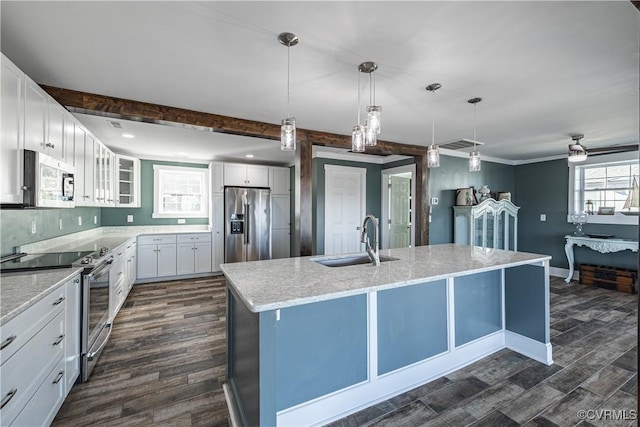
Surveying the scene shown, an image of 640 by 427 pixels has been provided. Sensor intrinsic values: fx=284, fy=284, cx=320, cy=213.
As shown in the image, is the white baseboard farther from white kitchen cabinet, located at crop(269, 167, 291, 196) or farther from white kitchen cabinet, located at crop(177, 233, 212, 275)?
white kitchen cabinet, located at crop(177, 233, 212, 275)

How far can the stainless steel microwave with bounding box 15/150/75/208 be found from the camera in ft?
5.95

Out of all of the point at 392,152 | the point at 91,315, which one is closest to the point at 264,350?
the point at 91,315

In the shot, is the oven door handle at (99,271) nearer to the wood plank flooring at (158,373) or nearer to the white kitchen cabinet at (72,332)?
the white kitchen cabinet at (72,332)

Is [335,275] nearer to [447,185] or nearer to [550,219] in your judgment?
[447,185]

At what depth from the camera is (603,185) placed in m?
4.95

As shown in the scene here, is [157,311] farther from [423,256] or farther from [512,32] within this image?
[512,32]

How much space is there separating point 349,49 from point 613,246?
5.39 m

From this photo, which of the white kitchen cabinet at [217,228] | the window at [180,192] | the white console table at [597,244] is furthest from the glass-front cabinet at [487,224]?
the window at [180,192]

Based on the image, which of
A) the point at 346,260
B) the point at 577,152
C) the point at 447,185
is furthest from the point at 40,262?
the point at 577,152

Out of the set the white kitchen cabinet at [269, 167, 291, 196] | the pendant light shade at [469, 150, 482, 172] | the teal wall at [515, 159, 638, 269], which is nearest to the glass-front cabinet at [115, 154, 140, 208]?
the white kitchen cabinet at [269, 167, 291, 196]

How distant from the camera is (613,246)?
4469 millimetres

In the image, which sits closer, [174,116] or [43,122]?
[43,122]

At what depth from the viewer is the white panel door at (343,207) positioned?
207 inches

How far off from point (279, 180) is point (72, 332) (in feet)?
14.1
